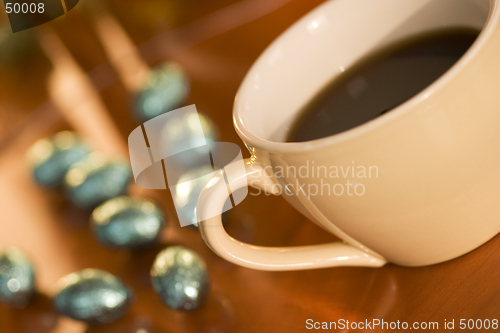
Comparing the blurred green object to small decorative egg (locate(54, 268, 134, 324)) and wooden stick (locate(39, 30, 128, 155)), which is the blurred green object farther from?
small decorative egg (locate(54, 268, 134, 324))

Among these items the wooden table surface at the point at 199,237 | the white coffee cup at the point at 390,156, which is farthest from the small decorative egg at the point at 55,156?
the white coffee cup at the point at 390,156

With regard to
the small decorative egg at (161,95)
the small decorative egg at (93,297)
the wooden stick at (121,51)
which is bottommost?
the small decorative egg at (93,297)

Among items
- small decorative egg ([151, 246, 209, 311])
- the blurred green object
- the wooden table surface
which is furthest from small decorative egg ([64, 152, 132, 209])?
the blurred green object

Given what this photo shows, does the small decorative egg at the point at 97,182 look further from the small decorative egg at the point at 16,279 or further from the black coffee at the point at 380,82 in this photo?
the black coffee at the point at 380,82

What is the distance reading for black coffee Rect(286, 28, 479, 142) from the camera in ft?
1.12

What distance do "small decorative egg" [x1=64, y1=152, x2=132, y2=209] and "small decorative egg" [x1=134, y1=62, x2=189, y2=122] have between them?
9cm

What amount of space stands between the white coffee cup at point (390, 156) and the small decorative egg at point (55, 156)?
Answer: 11.1 inches

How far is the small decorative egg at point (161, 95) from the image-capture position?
58cm

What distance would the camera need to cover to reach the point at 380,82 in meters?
0.37

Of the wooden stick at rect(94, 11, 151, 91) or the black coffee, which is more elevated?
the black coffee

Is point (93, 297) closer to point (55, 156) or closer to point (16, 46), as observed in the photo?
point (55, 156)

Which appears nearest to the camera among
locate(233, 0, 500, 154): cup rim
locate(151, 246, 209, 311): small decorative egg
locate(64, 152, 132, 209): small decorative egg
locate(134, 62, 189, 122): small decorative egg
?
locate(233, 0, 500, 154): cup rim

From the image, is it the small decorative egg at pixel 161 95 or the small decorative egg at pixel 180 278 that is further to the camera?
the small decorative egg at pixel 161 95

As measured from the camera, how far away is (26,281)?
0.40 m
